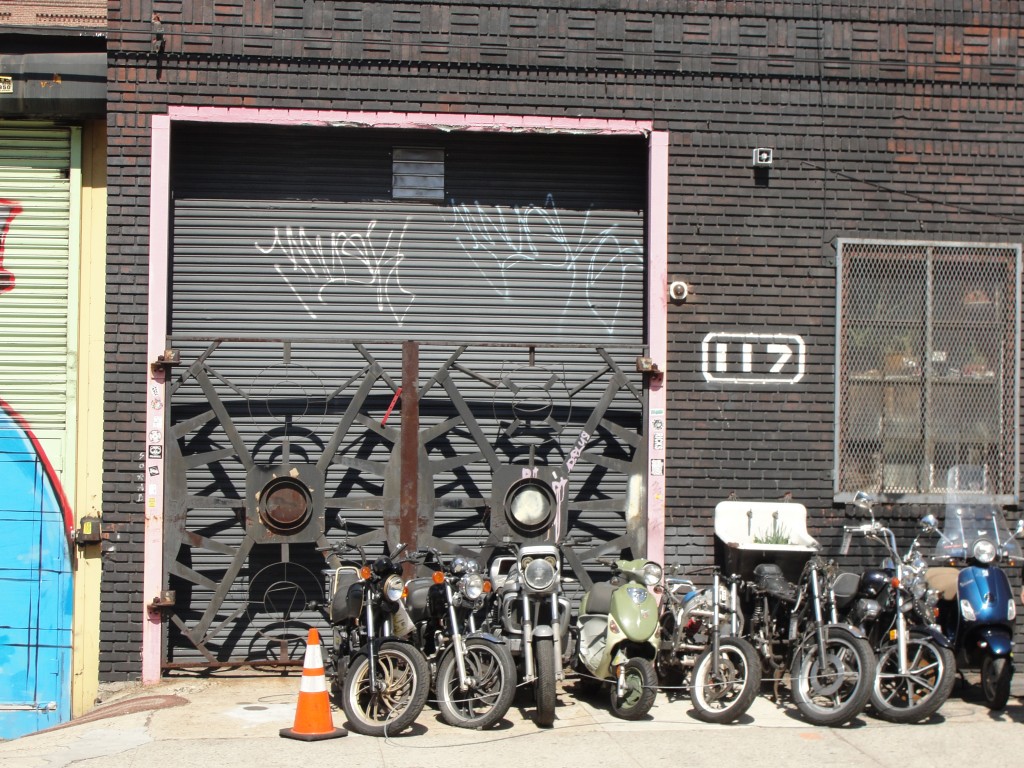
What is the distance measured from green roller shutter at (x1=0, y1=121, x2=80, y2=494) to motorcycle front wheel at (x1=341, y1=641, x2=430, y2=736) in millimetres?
3680

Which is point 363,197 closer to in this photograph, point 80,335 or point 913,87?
point 80,335

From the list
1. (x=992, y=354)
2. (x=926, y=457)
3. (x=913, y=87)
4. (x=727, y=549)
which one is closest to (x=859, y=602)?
(x=727, y=549)

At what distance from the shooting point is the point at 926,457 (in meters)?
10.4

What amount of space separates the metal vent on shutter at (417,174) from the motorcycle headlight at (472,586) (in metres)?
3.87

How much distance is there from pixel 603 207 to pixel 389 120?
2092 millimetres

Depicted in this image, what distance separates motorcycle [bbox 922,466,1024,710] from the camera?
8.66 m

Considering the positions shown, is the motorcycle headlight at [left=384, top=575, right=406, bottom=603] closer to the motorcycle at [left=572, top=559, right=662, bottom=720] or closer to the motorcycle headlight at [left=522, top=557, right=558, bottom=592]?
the motorcycle headlight at [left=522, top=557, right=558, bottom=592]

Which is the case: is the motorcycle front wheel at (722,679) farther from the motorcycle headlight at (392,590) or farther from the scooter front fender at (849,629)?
the motorcycle headlight at (392,590)

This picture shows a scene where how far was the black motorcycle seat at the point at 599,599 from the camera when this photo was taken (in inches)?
346

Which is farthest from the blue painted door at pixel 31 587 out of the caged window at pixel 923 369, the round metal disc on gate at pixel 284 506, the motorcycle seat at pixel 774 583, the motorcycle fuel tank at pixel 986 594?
the motorcycle fuel tank at pixel 986 594

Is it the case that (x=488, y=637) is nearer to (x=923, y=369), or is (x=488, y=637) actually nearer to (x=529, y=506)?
(x=529, y=506)

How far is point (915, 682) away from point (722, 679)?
4.56 ft

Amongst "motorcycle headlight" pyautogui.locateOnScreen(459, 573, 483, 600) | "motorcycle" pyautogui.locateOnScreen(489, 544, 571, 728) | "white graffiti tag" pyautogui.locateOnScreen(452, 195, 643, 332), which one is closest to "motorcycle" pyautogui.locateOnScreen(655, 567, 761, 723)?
"motorcycle" pyautogui.locateOnScreen(489, 544, 571, 728)

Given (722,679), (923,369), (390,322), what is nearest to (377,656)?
(722,679)
